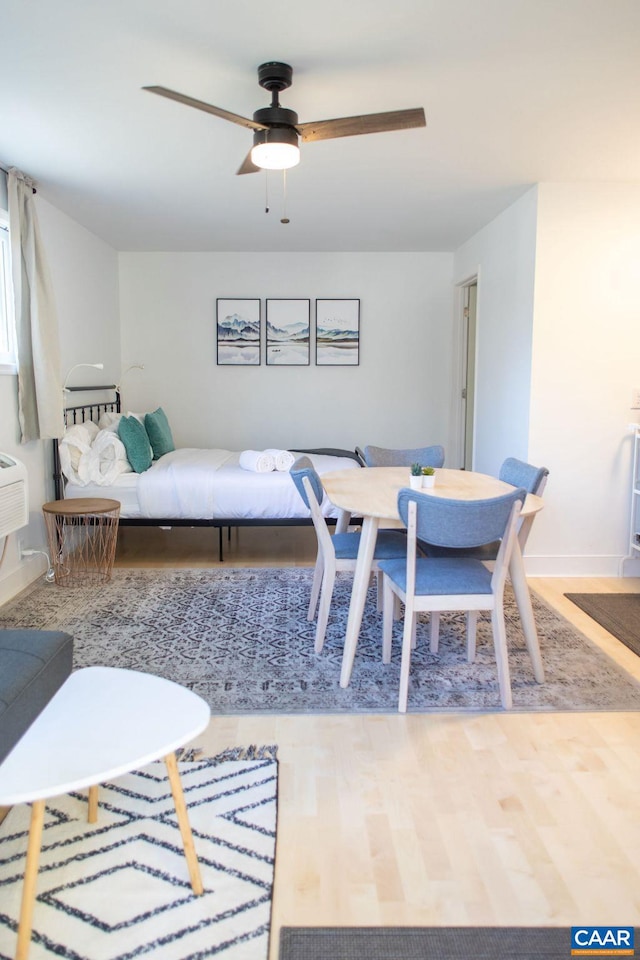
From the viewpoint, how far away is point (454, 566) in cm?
266

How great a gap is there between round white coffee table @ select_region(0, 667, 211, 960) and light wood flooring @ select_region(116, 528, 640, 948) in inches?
14.5

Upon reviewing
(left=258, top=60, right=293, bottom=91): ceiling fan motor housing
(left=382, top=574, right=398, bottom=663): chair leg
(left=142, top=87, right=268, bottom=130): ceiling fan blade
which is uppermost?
(left=258, top=60, right=293, bottom=91): ceiling fan motor housing

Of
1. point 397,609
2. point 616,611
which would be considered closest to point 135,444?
point 397,609

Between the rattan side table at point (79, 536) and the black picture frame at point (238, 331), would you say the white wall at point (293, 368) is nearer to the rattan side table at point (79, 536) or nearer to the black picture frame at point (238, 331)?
the black picture frame at point (238, 331)

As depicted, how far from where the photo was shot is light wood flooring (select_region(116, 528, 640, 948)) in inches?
60.4

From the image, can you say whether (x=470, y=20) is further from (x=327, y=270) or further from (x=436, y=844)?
(x=327, y=270)

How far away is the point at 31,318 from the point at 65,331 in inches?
36.6

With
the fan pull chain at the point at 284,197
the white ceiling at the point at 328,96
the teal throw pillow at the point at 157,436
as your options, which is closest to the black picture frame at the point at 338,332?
the fan pull chain at the point at 284,197

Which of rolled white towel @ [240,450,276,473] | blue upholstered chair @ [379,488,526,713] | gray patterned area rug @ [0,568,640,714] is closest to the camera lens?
blue upholstered chair @ [379,488,526,713]

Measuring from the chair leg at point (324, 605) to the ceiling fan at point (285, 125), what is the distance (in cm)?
167

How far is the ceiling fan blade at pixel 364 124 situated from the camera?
2324 mm

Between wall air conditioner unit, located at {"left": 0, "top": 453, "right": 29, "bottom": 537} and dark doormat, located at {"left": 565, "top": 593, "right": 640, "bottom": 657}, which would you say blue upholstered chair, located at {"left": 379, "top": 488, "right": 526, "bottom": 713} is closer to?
dark doormat, located at {"left": 565, "top": 593, "right": 640, "bottom": 657}

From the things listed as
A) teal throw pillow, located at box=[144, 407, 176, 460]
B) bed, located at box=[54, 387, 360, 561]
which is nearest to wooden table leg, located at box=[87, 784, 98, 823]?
bed, located at box=[54, 387, 360, 561]

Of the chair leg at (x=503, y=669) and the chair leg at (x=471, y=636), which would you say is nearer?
the chair leg at (x=503, y=669)
